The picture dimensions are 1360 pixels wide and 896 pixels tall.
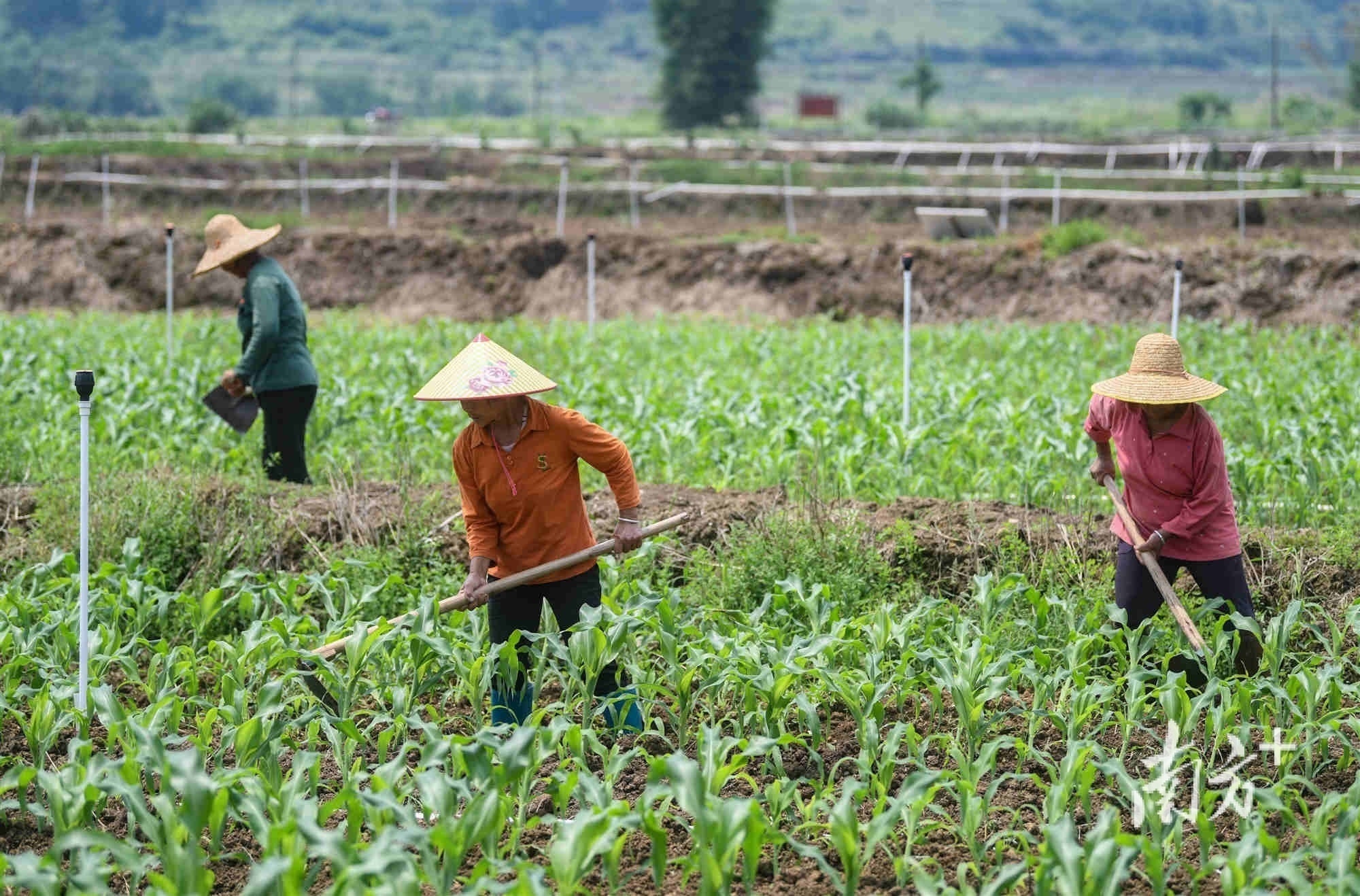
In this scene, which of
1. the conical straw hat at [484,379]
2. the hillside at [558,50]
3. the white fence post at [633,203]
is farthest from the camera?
the hillside at [558,50]

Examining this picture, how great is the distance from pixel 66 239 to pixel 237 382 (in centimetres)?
1697

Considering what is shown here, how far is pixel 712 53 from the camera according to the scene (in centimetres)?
5138

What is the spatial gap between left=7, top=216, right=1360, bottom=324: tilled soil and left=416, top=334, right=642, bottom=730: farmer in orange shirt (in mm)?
14006

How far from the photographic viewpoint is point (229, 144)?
130 feet

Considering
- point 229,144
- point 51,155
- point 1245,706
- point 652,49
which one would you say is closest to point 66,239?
point 51,155

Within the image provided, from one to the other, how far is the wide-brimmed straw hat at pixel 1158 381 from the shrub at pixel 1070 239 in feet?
51.3

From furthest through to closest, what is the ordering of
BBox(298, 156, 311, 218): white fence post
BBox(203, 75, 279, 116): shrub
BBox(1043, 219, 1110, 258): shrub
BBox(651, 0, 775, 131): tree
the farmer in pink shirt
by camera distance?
BBox(203, 75, 279, 116): shrub < BBox(651, 0, 775, 131): tree < BBox(298, 156, 311, 218): white fence post < BBox(1043, 219, 1110, 258): shrub < the farmer in pink shirt

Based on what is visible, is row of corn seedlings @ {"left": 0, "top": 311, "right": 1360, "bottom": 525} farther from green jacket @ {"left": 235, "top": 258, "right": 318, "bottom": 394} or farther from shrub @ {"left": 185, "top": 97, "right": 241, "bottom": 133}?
shrub @ {"left": 185, "top": 97, "right": 241, "bottom": 133}

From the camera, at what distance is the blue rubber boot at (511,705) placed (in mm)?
5762

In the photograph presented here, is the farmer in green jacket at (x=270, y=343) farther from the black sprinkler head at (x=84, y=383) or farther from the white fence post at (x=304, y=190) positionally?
the white fence post at (x=304, y=190)

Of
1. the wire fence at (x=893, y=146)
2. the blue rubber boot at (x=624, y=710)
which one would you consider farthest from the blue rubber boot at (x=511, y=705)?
the wire fence at (x=893, y=146)

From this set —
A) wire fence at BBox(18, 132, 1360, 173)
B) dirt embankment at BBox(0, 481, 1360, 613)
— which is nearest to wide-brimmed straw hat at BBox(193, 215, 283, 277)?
dirt embankment at BBox(0, 481, 1360, 613)

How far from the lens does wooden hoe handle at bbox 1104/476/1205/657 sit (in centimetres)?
577

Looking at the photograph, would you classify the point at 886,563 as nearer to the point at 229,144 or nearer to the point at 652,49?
the point at 229,144
